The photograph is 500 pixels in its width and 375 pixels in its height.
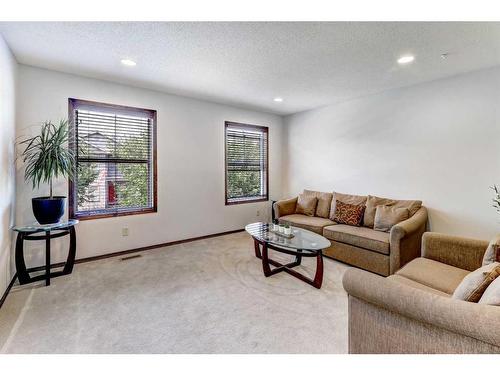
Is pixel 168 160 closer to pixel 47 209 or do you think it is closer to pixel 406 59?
pixel 47 209

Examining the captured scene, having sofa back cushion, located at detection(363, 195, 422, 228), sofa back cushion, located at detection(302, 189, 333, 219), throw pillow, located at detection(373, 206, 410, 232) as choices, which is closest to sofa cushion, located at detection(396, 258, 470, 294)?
throw pillow, located at detection(373, 206, 410, 232)

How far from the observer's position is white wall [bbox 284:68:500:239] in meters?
2.78

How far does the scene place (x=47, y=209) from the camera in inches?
101

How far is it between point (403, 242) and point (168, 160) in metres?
3.41

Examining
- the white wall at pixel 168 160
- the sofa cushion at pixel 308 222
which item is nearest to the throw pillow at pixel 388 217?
the sofa cushion at pixel 308 222

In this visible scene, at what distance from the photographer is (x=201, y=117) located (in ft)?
13.6

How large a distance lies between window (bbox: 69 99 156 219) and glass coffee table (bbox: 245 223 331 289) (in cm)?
188

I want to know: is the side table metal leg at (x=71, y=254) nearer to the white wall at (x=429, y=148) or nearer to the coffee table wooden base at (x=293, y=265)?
the coffee table wooden base at (x=293, y=265)

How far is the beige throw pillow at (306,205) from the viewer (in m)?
4.22

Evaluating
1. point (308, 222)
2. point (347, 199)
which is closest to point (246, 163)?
point (308, 222)

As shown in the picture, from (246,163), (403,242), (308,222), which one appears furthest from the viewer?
(246,163)

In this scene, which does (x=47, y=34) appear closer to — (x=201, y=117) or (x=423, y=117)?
(x=201, y=117)

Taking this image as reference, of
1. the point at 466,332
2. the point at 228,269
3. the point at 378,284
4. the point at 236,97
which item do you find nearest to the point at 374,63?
the point at 236,97
